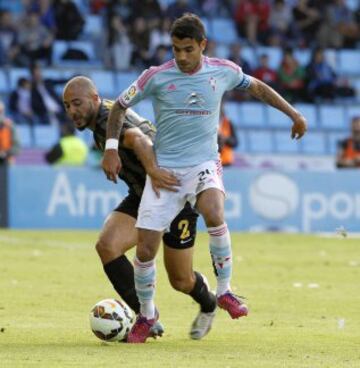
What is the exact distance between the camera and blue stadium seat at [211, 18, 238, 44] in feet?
94.9

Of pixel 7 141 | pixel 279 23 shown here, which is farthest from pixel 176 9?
pixel 7 141

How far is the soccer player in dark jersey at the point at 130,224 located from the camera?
980 centimetres

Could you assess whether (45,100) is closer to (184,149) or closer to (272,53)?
(272,53)

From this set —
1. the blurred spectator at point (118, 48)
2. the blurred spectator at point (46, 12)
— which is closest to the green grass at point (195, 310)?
the blurred spectator at point (118, 48)

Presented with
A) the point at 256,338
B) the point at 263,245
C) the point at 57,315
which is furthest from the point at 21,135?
the point at 256,338

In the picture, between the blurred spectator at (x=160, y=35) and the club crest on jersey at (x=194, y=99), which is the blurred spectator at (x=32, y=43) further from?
the club crest on jersey at (x=194, y=99)

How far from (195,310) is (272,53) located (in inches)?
682

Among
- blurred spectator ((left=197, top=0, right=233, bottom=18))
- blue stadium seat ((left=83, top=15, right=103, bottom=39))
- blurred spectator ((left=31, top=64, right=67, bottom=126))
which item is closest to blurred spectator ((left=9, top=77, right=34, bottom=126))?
blurred spectator ((left=31, top=64, right=67, bottom=126))

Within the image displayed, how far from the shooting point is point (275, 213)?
22.1 meters

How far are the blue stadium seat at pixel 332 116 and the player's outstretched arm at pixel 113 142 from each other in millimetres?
18803

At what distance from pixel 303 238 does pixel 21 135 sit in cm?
624

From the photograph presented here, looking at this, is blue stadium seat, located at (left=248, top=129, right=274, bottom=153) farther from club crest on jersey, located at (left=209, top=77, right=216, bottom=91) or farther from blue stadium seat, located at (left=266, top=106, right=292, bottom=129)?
club crest on jersey, located at (left=209, top=77, right=216, bottom=91)

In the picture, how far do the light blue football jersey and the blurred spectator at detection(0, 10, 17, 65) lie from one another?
1654 centimetres

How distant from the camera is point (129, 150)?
9945mm
